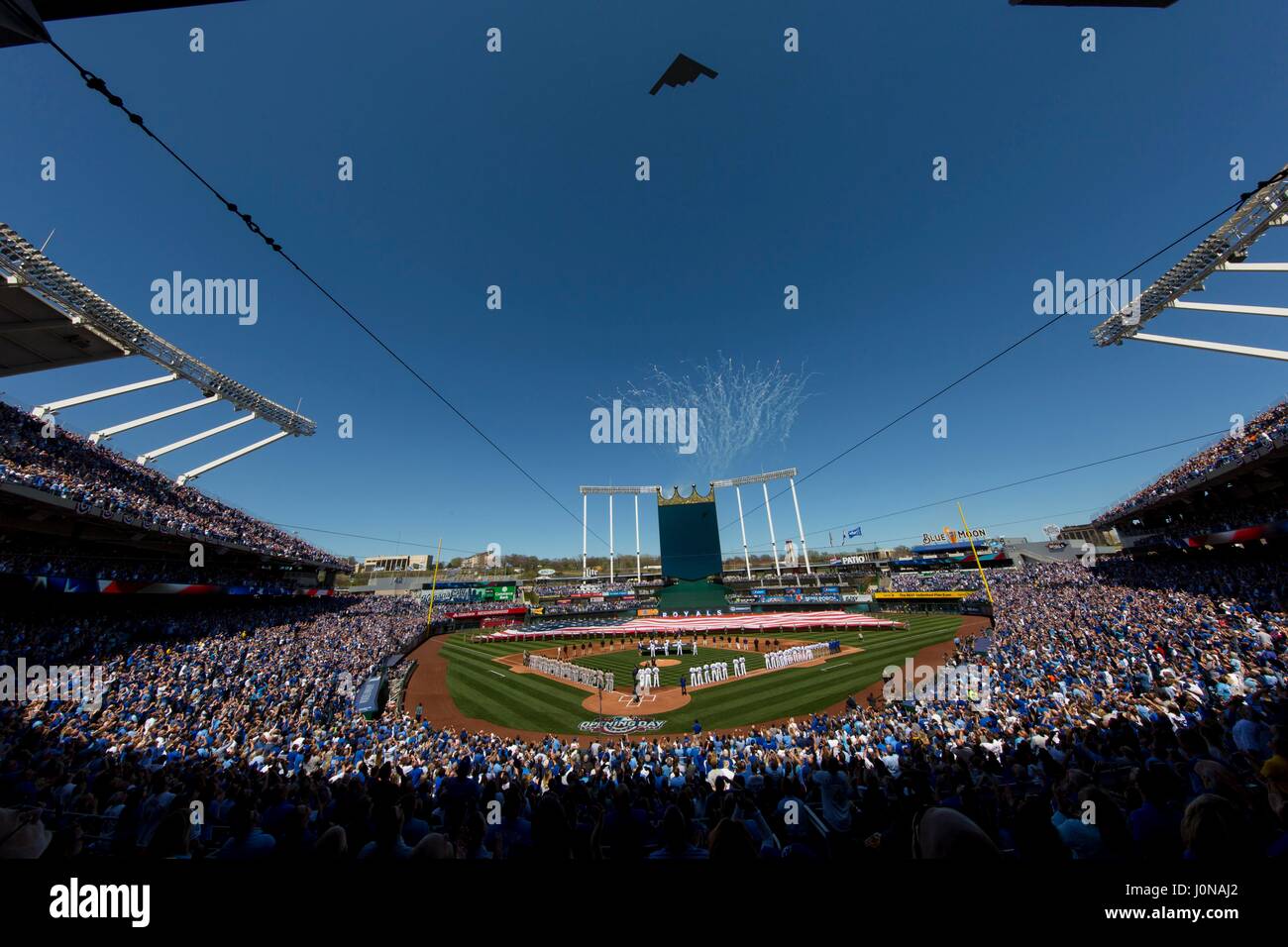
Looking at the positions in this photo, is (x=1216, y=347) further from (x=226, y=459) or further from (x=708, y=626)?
(x=226, y=459)

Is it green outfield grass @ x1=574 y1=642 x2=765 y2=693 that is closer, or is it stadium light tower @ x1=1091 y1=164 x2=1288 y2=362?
stadium light tower @ x1=1091 y1=164 x2=1288 y2=362

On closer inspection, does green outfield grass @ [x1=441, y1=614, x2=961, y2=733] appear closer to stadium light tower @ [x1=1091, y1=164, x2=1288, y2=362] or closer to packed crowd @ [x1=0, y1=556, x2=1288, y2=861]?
packed crowd @ [x1=0, y1=556, x2=1288, y2=861]

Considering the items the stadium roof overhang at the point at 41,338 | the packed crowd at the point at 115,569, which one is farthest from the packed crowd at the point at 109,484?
the stadium roof overhang at the point at 41,338

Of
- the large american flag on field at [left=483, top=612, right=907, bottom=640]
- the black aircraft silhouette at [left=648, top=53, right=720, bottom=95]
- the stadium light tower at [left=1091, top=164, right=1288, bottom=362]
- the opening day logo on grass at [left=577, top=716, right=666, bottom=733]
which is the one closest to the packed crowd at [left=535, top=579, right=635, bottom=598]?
the large american flag on field at [left=483, top=612, right=907, bottom=640]
